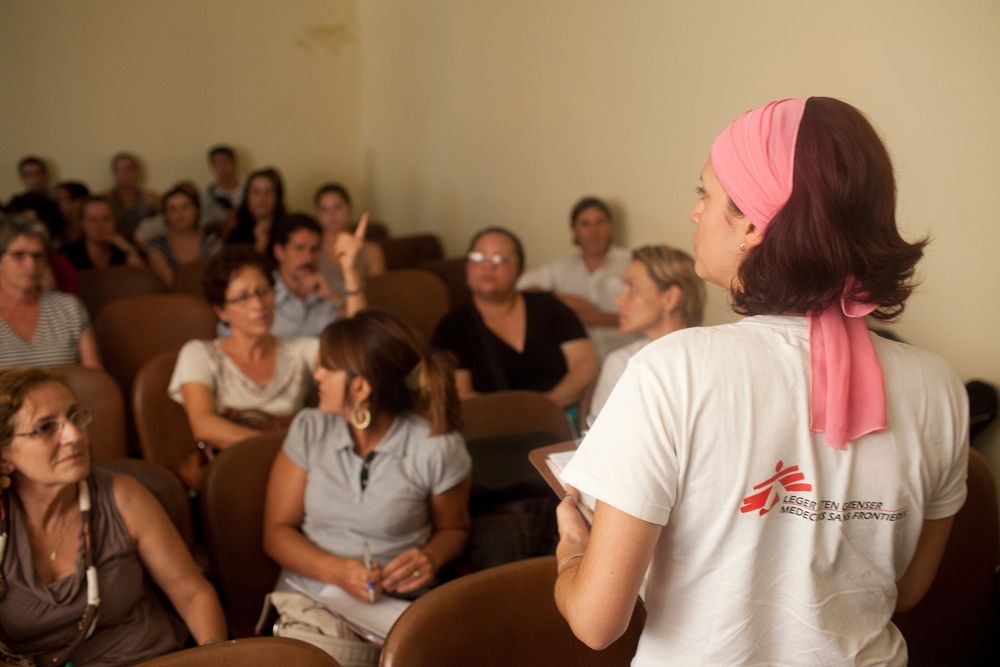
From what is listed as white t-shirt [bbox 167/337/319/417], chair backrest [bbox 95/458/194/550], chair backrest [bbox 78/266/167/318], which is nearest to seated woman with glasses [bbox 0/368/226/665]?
chair backrest [bbox 95/458/194/550]

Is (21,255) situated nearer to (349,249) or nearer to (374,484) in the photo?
(349,249)

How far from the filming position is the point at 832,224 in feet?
2.70

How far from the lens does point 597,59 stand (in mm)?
3525

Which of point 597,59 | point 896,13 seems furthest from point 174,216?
point 896,13

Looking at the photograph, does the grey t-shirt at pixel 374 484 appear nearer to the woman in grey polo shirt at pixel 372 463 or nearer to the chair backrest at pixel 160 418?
the woman in grey polo shirt at pixel 372 463

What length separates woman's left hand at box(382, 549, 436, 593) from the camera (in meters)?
1.75

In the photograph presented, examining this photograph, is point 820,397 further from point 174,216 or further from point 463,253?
point 174,216

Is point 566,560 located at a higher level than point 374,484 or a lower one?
higher

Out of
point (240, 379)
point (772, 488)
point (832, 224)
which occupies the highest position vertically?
point (832, 224)

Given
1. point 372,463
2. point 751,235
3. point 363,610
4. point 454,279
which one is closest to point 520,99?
point 454,279

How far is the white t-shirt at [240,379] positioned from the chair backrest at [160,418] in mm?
32

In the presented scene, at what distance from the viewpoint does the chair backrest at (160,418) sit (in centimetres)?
243

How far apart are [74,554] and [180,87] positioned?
505 centimetres

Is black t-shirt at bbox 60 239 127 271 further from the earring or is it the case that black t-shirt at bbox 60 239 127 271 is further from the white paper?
the white paper
